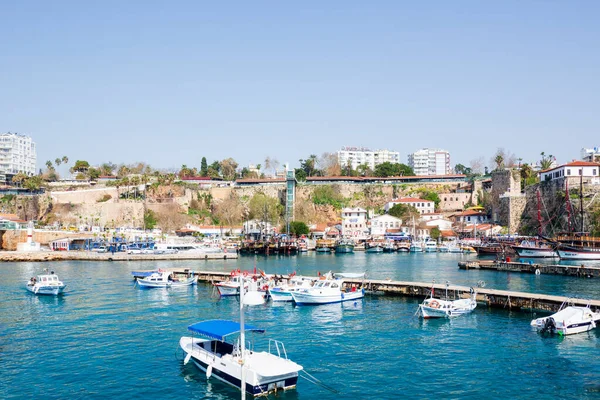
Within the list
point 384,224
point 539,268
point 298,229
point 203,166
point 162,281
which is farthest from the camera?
point 203,166

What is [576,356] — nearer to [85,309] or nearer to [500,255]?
[85,309]

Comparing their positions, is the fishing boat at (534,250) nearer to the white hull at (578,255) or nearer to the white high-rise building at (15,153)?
the white hull at (578,255)

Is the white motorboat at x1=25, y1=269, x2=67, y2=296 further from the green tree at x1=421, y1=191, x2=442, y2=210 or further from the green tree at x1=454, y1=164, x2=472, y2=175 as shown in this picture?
the green tree at x1=454, y1=164, x2=472, y2=175

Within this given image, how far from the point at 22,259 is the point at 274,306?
163 ft

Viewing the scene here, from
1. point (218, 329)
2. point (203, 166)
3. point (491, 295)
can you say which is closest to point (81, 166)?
point (203, 166)

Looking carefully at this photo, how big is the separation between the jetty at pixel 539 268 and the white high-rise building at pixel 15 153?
150m

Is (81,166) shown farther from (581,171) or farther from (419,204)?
(581,171)

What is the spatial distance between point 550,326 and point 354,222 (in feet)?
261

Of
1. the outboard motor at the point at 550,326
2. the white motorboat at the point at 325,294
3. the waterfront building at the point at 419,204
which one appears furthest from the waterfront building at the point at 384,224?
the outboard motor at the point at 550,326

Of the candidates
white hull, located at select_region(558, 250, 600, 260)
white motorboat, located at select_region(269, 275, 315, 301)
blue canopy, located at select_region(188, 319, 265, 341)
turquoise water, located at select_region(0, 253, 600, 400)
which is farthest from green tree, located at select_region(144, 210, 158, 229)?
blue canopy, located at select_region(188, 319, 265, 341)

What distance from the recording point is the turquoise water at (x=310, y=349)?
71.1ft

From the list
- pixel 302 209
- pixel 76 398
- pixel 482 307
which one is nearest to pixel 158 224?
pixel 302 209

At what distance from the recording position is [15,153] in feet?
579

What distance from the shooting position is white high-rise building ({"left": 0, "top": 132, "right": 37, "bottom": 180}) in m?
173
